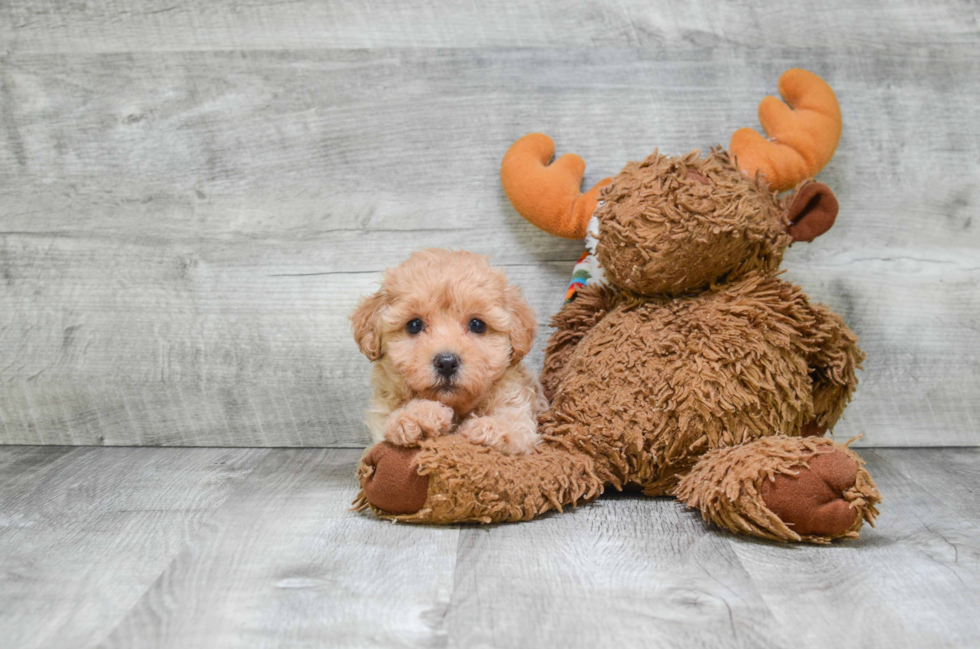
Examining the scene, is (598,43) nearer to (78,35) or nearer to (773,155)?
(773,155)

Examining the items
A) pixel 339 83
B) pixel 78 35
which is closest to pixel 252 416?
pixel 339 83

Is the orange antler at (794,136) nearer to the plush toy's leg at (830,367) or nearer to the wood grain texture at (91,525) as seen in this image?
the plush toy's leg at (830,367)

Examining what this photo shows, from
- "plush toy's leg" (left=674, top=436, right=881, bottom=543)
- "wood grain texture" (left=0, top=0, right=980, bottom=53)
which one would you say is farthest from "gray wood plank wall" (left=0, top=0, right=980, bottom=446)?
"plush toy's leg" (left=674, top=436, right=881, bottom=543)

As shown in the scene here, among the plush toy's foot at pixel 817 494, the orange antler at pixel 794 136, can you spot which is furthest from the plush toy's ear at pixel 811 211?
the plush toy's foot at pixel 817 494

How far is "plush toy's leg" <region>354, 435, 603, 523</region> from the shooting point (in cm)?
122

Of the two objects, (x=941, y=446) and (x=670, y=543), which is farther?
(x=941, y=446)

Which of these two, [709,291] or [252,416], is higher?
[709,291]

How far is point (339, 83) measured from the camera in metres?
1.82

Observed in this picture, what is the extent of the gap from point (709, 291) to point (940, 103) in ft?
2.86

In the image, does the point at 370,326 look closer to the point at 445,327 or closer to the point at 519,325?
the point at 445,327

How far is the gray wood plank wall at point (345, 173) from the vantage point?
1.81m

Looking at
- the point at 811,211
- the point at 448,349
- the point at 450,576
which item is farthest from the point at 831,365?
the point at 450,576

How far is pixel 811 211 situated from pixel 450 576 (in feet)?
3.06

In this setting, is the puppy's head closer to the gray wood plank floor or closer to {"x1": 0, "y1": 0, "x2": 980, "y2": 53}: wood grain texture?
the gray wood plank floor
